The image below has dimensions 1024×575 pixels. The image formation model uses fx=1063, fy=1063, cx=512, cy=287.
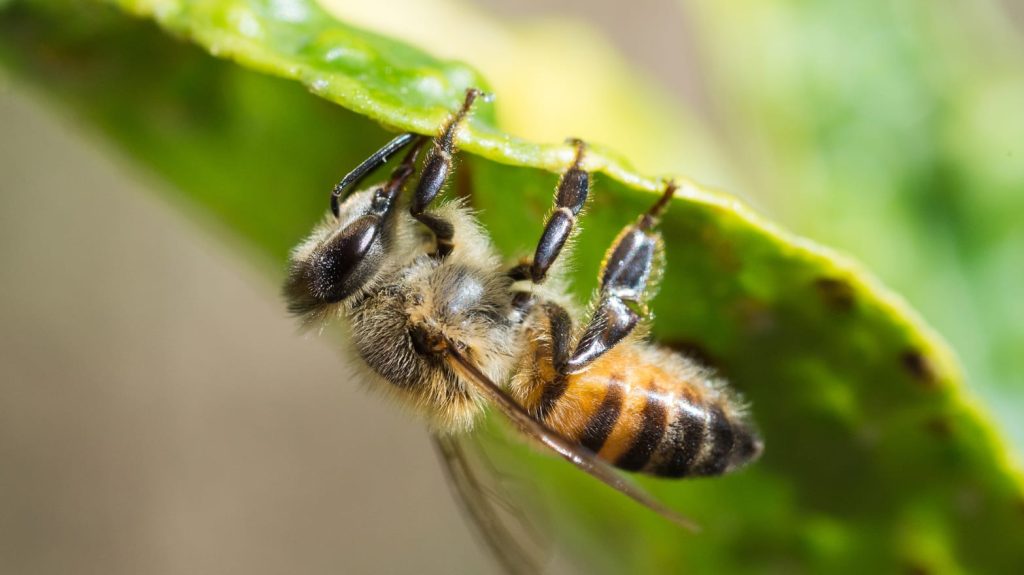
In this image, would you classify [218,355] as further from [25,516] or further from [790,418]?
[790,418]

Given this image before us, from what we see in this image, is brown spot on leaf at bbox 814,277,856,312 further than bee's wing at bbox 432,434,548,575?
No

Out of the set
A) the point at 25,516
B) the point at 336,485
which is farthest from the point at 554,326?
the point at 25,516

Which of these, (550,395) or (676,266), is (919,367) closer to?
(676,266)

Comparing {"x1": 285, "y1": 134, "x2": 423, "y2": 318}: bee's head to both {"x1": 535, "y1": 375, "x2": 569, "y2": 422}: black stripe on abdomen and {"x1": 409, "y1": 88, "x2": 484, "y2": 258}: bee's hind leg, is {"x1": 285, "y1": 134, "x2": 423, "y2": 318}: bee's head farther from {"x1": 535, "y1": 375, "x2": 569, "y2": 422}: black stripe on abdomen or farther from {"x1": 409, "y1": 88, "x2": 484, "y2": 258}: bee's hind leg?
{"x1": 535, "y1": 375, "x2": 569, "y2": 422}: black stripe on abdomen

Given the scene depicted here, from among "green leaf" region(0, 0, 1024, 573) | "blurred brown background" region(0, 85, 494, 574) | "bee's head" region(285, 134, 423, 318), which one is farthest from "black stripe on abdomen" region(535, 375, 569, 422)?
"blurred brown background" region(0, 85, 494, 574)

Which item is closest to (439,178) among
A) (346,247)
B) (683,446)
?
(346,247)

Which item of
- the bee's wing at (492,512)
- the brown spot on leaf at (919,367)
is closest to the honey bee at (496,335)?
the bee's wing at (492,512)

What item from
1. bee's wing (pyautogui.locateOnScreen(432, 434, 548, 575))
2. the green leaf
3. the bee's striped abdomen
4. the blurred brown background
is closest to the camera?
the green leaf

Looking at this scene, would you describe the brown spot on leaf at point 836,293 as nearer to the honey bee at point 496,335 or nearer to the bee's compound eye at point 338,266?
the honey bee at point 496,335
